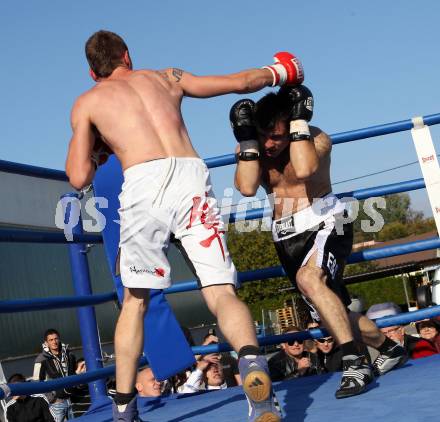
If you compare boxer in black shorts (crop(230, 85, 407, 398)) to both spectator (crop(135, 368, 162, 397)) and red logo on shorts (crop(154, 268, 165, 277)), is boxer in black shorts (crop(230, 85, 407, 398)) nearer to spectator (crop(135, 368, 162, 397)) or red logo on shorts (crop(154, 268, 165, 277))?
red logo on shorts (crop(154, 268, 165, 277))

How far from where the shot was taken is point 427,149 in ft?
14.0

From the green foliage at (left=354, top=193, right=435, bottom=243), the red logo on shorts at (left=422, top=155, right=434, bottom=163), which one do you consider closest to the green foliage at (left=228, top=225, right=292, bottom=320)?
the green foliage at (left=354, top=193, right=435, bottom=243)

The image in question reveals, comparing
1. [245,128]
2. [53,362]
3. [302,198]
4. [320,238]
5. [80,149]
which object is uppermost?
[245,128]

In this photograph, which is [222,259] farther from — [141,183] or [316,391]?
[316,391]

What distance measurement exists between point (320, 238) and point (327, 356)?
80.0 inches

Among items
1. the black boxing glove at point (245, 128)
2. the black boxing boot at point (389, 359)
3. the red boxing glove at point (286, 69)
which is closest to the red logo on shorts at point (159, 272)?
the black boxing glove at point (245, 128)

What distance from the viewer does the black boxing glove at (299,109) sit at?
12.1 feet

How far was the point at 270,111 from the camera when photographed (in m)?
3.85

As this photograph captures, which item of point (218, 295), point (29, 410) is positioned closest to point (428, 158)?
point (218, 295)

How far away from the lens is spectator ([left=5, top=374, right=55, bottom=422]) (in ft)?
21.9

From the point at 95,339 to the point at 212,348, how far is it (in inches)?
29.5

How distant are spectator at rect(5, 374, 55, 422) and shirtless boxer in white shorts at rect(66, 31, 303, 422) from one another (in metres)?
3.76

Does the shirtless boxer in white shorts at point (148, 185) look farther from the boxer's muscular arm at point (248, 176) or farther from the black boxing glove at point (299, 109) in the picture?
the boxer's muscular arm at point (248, 176)

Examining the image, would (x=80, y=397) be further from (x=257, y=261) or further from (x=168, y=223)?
(x=257, y=261)
